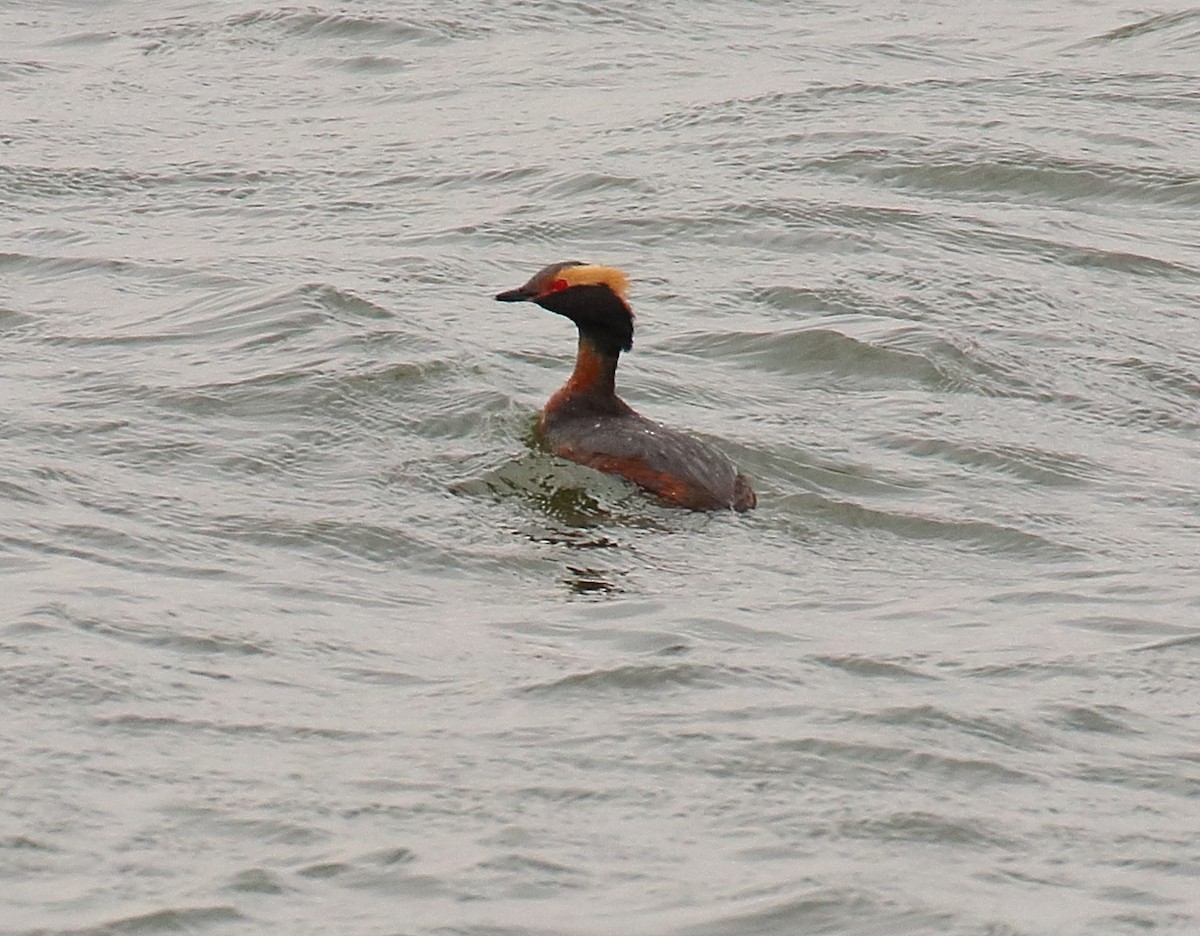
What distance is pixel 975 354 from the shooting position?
1306 cm

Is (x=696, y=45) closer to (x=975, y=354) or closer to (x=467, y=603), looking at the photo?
(x=975, y=354)

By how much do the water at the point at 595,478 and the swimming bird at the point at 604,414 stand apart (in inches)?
7.1

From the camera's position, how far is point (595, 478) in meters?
10.9

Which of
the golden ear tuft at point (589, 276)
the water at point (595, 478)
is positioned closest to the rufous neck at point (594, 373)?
the golden ear tuft at point (589, 276)

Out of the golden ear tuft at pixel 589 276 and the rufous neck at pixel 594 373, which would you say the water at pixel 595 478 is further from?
the golden ear tuft at pixel 589 276

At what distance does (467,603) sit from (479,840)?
7.44 feet

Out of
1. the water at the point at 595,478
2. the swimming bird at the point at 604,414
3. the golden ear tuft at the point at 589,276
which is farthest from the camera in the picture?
the golden ear tuft at the point at 589,276

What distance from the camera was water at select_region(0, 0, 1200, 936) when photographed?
7.19m

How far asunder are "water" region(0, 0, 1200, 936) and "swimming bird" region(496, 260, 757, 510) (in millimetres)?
181

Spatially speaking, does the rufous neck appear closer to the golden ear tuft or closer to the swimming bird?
the swimming bird

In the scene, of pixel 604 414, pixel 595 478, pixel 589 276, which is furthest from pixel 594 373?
pixel 595 478

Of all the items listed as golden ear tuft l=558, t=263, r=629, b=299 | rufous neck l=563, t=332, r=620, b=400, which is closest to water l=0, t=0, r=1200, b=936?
rufous neck l=563, t=332, r=620, b=400

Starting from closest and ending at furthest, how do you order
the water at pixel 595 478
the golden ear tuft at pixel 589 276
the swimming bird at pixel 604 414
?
the water at pixel 595 478 < the swimming bird at pixel 604 414 < the golden ear tuft at pixel 589 276

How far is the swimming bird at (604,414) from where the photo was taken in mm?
10672
